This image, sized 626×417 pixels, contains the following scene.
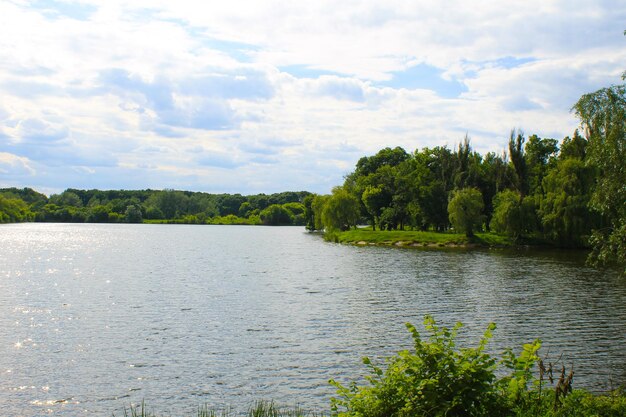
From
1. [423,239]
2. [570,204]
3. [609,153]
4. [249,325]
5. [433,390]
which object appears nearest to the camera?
[433,390]

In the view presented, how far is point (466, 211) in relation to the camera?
89625mm

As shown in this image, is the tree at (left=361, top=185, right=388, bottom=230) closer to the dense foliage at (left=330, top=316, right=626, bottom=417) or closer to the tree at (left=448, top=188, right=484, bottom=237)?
the tree at (left=448, top=188, right=484, bottom=237)

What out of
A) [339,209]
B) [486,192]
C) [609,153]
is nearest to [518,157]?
[486,192]

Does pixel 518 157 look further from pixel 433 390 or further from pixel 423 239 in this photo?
pixel 433 390

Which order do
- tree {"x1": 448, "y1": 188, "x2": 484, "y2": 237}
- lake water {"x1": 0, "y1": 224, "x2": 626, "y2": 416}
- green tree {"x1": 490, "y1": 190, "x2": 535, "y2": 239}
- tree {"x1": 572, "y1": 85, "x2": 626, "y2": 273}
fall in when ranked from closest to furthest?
1. lake water {"x1": 0, "y1": 224, "x2": 626, "y2": 416}
2. tree {"x1": 572, "y1": 85, "x2": 626, "y2": 273}
3. green tree {"x1": 490, "y1": 190, "x2": 535, "y2": 239}
4. tree {"x1": 448, "y1": 188, "x2": 484, "y2": 237}

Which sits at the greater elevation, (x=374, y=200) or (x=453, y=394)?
(x=374, y=200)

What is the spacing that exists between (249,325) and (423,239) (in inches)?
2736

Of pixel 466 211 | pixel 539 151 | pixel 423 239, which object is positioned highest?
pixel 539 151

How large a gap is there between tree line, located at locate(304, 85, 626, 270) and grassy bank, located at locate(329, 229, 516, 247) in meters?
1.75

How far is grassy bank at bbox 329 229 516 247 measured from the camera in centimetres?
8944

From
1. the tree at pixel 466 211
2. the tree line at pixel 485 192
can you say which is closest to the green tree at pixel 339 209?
the tree line at pixel 485 192

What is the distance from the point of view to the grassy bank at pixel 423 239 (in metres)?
89.4

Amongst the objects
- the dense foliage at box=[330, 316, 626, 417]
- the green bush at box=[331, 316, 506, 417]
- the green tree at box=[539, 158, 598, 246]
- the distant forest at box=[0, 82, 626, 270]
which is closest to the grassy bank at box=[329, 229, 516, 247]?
the distant forest at box=[0, 82, 626, 270]

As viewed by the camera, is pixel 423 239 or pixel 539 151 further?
pixel 539 151
